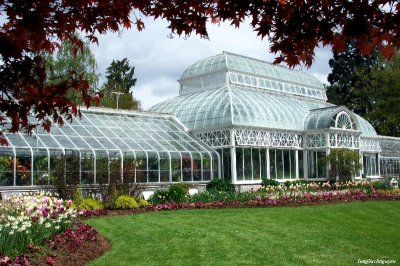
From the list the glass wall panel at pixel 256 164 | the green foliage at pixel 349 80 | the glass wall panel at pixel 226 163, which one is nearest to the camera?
the glass wall panel at pixel 226 163

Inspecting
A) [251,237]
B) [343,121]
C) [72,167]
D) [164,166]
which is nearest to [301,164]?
[343,121]

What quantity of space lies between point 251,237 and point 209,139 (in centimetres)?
1586

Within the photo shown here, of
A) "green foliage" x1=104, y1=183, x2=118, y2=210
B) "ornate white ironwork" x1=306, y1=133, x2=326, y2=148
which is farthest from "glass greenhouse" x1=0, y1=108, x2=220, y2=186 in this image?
"ornate white ironwork" x1=306, y1=133, x2=326, y2=148

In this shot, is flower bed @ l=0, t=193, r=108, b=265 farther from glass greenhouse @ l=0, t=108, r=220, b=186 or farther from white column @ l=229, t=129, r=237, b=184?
white column @ l=229, t=129, r=237, b=184

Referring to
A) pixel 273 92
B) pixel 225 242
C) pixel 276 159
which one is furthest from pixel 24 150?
pixel 273 92

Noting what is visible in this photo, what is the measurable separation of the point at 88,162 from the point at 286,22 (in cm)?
1624

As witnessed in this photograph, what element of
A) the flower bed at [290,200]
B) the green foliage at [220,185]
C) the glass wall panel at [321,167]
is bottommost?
the flower bed at [290,200]

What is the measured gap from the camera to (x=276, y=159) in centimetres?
2684

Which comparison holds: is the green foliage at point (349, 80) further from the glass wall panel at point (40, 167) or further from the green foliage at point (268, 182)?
the glass wall panel at point (40, 167)

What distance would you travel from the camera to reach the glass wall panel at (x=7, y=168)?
54.4 ft

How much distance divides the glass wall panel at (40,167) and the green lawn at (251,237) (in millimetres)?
5217

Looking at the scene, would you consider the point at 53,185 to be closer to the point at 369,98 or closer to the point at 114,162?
the point at 114,162

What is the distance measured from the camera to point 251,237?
393 inches

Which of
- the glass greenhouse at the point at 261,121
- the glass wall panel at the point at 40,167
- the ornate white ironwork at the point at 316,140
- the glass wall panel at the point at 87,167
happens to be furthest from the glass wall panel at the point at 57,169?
the ornate white ironwork at the point at 316,140
